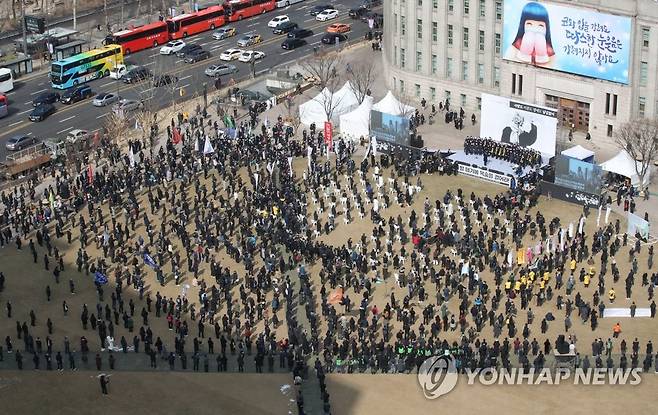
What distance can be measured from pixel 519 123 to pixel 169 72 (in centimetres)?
3909

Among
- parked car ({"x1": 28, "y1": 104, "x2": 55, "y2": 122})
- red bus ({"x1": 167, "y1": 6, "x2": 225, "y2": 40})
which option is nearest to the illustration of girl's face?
parked car ({"x1": 28, "y1": 104, "x2": 55, "y2": 122})

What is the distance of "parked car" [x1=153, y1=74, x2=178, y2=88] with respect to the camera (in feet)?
385

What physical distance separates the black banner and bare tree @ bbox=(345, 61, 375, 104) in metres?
20.4

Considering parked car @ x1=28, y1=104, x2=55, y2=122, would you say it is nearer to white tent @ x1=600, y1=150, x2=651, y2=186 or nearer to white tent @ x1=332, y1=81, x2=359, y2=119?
white tent @ x1=332, y1=81, x2=359, y2=119

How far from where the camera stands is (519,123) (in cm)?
9681

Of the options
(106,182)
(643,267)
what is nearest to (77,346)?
(106,182)

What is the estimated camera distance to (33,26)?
129500 millimetres

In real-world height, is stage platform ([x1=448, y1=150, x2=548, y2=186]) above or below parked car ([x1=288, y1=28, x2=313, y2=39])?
above

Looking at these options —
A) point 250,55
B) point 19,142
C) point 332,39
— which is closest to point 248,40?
point 250,55

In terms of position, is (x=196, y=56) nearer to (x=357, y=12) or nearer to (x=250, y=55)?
(x=250, y=55)

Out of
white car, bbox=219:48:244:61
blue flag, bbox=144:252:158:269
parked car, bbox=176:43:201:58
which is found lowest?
white car, bbox=219:48:244:61

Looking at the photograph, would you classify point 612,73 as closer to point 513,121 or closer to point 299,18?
point 513,121

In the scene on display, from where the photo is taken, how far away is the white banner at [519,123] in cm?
9500

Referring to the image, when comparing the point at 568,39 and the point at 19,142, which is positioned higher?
the point at 568,39
